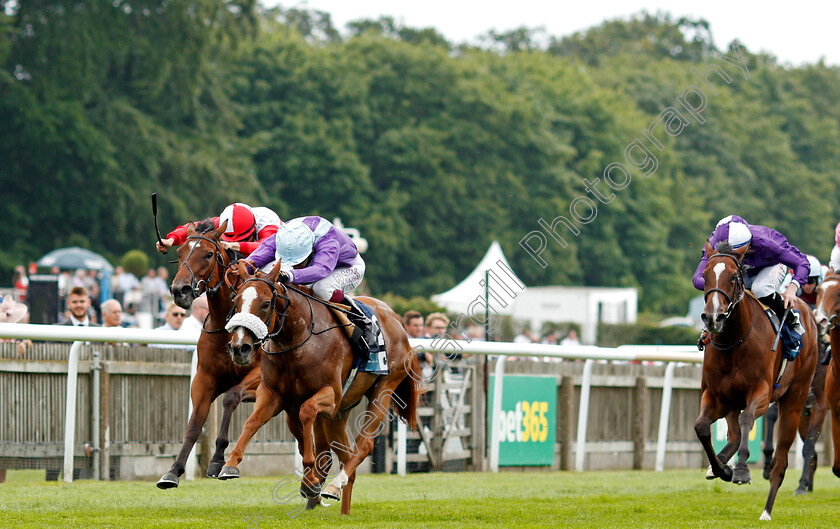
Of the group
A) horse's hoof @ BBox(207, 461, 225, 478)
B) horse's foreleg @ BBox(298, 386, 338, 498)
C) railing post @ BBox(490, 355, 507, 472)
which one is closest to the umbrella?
railing post @ BBox(490, 355, 507, 472)

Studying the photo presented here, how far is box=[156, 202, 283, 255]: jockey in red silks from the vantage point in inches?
293

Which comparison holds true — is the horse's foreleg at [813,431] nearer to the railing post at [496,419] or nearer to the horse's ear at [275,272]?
the railing post at [496,419]

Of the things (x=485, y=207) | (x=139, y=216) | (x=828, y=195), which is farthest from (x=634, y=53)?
(x=139, y=216)

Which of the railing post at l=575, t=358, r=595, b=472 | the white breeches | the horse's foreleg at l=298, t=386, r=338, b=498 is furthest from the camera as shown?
the railing post at l=575, t=358, r=595, b=472

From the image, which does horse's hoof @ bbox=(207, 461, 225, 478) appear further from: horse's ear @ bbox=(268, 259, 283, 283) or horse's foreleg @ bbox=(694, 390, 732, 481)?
horse's foreleg @ bbox=(694, 390, 732, 481)

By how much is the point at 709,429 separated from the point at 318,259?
101 inches

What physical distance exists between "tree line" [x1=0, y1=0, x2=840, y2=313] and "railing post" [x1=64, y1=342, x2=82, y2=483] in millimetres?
20330

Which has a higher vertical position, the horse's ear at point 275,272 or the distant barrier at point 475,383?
the horse's ear at point 275,272

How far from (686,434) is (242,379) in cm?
711

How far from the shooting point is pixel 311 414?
256 inches

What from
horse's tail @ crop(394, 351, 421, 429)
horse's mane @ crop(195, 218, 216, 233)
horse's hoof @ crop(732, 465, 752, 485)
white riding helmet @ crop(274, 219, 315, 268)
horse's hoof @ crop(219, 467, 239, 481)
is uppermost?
horse's mane @ crop(195, 218, 216, 233)

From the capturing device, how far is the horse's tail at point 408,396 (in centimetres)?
798

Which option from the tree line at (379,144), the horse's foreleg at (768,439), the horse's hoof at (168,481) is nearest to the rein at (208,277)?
the horse's hoof at (168,481)

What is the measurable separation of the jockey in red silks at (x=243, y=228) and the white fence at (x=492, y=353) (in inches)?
47.3
